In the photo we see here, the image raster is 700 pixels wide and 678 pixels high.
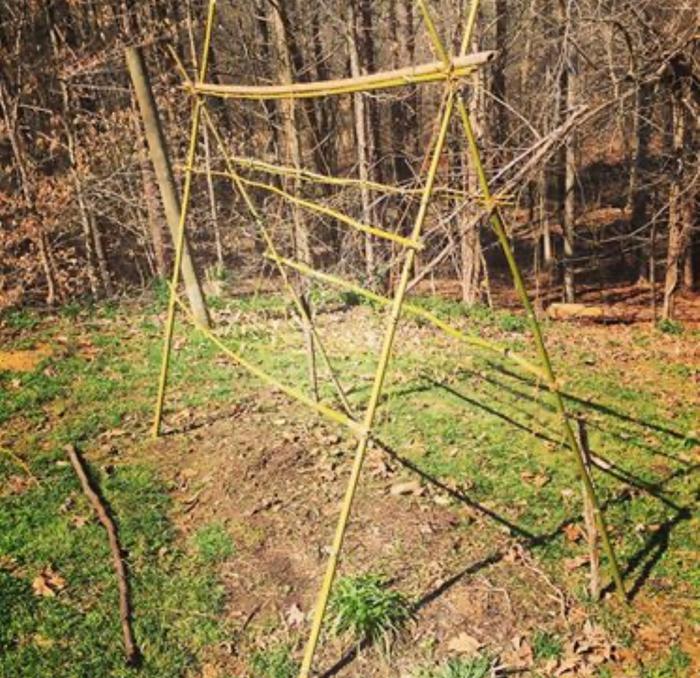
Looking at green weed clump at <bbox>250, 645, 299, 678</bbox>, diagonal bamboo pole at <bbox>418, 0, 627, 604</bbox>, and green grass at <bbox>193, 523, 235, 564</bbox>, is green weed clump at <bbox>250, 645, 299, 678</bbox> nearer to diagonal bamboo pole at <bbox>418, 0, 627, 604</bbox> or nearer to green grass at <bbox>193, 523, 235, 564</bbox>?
green grass at <bbox>193, 523, 235, 564</bbox>

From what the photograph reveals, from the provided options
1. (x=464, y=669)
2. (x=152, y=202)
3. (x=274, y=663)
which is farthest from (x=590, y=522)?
(x=152, y=202)

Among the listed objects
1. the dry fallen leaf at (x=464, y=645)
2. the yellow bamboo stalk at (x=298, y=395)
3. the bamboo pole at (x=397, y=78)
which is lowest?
the dry fallen leaf at (x=464, y=645)

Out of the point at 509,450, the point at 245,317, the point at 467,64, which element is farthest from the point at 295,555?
the point at 245,317

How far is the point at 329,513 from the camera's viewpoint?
5.36 meters

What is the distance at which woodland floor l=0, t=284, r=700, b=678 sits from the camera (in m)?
4.17

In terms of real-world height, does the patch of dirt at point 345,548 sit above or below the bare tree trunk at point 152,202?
below

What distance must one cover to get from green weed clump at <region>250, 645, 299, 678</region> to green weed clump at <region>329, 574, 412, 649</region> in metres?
0.33

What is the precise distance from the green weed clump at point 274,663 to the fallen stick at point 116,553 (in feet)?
2.52

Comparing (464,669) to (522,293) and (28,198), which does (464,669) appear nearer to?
(522,293)

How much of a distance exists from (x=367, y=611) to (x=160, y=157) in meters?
5.94

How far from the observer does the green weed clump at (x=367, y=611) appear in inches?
161

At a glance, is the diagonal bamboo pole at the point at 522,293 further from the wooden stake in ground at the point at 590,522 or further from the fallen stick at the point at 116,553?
the fallen stick at the point at 116,553

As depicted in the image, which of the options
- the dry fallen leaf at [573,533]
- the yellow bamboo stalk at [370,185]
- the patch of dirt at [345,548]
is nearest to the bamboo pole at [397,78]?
the yellow bamboo stalk at [370,185]

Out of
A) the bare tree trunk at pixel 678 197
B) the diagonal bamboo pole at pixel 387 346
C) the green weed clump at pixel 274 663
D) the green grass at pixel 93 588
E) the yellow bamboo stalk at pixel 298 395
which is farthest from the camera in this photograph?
the bare tree trunk at pixel 678 197
